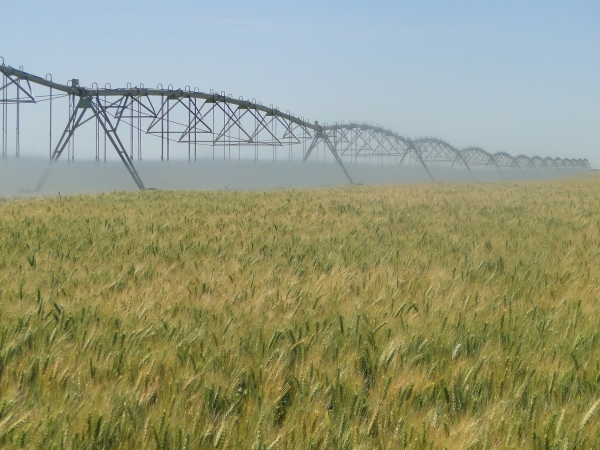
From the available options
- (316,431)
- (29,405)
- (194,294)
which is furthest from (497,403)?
(194,294)

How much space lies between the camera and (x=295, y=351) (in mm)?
3602

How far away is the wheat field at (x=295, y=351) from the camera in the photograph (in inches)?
96.7

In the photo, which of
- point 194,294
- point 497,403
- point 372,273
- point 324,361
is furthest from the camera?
point 372,273

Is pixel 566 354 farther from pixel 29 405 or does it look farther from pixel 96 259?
pixel 96 259

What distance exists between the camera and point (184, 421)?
2477 millimetres

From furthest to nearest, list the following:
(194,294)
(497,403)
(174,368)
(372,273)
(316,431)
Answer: (372,273) < (194,294) < (174,368) < (497,403) < (316,431)

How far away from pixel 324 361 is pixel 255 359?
346 mm

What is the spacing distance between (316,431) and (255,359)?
95 cm

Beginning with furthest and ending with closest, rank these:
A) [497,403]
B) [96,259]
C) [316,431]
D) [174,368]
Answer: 1. [96,259]
2. [174,368]
3. [497,403]
4. [316,431]

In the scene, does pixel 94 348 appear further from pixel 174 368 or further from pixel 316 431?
pixel 316 431

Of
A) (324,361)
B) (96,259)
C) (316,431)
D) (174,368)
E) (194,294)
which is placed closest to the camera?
(316,431)

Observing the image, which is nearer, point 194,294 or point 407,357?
point 407,357

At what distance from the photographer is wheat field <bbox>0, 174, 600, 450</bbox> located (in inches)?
96.7

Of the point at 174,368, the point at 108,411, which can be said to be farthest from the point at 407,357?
the point at 108,411
